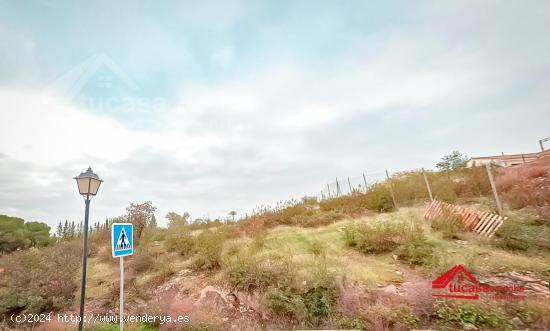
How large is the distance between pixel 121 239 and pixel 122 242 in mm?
74

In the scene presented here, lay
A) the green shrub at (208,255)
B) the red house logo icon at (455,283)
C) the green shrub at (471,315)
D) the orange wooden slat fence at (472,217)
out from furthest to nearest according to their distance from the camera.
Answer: the green shrub at (208,255)
the orange wooden slat fence at (472,217)
the red house logo icon at (455,283)
the green shrub at (471,315)

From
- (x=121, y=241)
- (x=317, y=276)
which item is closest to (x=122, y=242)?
(x=121, y=241)

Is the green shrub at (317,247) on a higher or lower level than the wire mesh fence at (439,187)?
lower

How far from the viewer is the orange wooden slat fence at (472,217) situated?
7500 millimetres

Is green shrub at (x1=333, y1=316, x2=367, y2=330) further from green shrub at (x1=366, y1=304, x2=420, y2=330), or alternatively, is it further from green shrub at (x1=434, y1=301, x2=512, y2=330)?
green shrub at (x1=434, y1=301, x2=512, y2=330)

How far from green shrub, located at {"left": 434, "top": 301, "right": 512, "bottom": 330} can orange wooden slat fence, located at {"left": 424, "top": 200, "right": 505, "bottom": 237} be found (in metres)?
4.10

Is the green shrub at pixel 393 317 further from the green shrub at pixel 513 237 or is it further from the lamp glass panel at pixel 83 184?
the lamp glass panel at pixel 83 184

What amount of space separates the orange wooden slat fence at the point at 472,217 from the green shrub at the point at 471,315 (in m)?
4.10

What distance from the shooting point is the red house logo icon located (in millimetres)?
4773

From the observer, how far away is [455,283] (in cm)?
527

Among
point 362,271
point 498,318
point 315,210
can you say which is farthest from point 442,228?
point 315,210

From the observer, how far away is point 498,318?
13.5ft

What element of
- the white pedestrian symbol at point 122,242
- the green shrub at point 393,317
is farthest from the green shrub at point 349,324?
the white pedestrian symbol at point 122,242

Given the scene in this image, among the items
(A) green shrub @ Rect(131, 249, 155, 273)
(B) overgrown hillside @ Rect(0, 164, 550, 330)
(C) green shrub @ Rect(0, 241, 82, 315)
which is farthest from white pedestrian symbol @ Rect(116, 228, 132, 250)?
(A) green shrub @ Rect(131, 249, 155, 273)
